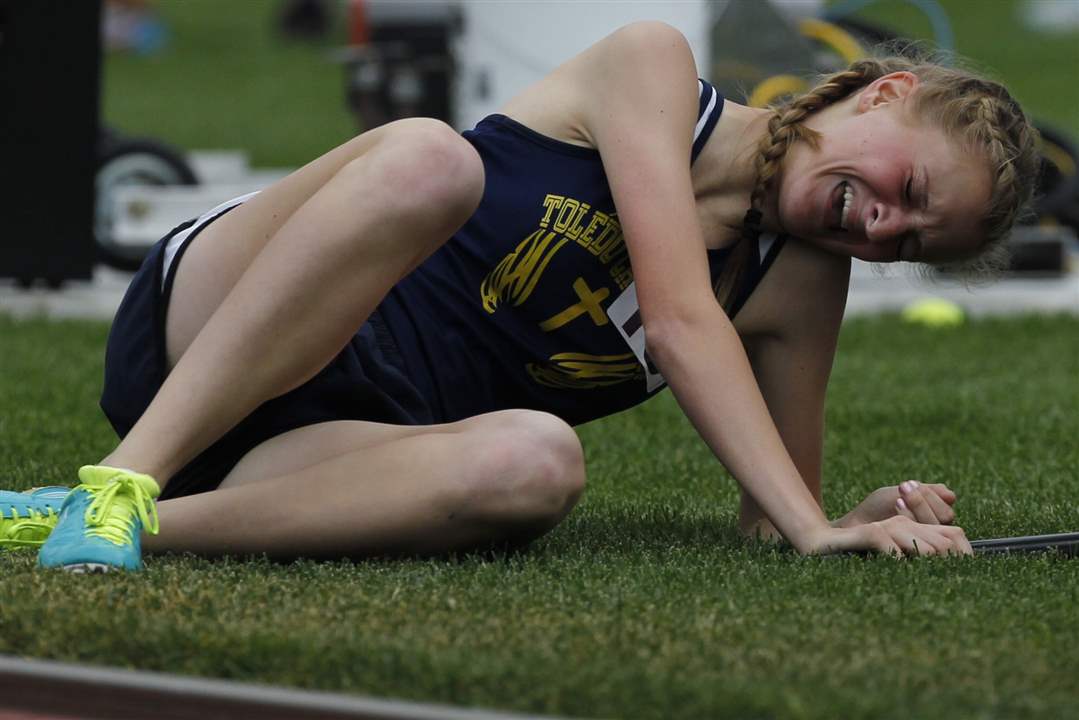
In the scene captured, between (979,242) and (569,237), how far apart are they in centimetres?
59

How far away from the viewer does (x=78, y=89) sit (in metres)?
6.27

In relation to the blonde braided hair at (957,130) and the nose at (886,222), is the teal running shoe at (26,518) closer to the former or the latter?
the blonde braided hair at (957,130)

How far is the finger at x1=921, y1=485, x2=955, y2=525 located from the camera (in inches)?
96.3

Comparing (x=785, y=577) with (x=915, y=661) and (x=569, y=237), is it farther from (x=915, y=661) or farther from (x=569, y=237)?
(x=569, y=237)

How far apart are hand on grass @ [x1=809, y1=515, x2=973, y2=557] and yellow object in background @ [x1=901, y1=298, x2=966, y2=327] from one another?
156 inches

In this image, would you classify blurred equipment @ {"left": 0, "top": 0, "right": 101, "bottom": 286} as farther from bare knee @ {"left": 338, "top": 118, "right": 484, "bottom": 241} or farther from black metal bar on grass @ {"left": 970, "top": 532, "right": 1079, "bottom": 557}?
black metal bar on grass @ {"left": 970, "top": 532, "right": 1079, "bottom": 557}

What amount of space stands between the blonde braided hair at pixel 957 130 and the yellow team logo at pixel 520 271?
283mm

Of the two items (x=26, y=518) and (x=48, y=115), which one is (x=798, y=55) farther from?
(x=26, y=518)

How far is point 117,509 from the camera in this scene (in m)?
2.19

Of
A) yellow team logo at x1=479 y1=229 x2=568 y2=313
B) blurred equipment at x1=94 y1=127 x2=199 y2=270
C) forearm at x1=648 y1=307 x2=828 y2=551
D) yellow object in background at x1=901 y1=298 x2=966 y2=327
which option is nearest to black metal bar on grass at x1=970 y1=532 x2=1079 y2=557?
forearm at x1=648 y1=307 x2=828 y2=551

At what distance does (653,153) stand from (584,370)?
36 centimetres

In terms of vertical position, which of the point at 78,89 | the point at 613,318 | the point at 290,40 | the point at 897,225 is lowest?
the point at 290,40

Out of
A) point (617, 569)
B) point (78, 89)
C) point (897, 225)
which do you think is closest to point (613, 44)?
point (897, 225)

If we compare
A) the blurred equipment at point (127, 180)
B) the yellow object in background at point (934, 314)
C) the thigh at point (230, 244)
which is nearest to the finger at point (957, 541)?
the thigh at point (230, 244)
